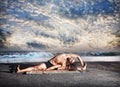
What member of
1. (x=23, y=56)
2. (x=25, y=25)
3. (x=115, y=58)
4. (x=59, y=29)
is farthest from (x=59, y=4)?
(x=115, y=58)

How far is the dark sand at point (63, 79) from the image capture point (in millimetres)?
4766

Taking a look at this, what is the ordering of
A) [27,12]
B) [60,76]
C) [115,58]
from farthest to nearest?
[115,58]
[27,12]
[60,76]

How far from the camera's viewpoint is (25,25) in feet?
24.8

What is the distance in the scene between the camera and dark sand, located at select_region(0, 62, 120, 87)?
477cm

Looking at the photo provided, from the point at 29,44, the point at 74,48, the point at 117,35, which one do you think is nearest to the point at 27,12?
the point at 29,44

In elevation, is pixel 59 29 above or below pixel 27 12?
below

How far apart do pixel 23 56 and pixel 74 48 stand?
1845 millimetres

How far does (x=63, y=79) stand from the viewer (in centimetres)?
526

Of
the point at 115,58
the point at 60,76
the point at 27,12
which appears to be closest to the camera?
the point at 60,76

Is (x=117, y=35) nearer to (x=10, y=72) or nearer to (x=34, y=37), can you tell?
(x=34, y=37)

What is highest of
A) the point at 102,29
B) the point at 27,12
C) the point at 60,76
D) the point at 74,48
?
the point at 27,12

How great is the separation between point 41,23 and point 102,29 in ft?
7.37

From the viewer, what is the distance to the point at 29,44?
7.65 metres

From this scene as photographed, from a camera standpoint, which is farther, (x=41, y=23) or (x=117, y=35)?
(x=117, y=35)
